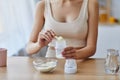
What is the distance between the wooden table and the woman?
240 millimetres

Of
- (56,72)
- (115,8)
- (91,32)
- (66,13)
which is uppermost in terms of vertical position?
(115,8)

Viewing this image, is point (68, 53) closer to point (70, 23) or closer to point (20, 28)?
point (70, 23)

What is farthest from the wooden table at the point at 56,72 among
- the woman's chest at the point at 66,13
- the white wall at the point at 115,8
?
the white wall at the point at 115,8

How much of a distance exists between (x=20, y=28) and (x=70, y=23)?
1.08 meters

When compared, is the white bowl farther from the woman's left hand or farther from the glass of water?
the glass of water

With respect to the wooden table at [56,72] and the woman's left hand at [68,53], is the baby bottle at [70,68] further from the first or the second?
the woman's left hand at [68,53]

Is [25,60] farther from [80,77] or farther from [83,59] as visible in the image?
[80,77]

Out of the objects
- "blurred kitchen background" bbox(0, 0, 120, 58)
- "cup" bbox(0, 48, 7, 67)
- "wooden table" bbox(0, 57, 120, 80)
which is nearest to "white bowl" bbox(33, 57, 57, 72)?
"wooden table" bbox(0, 57, 120, 80)

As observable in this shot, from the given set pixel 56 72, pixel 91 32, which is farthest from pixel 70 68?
pixel 91 32

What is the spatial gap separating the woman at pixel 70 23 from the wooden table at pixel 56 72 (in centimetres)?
24

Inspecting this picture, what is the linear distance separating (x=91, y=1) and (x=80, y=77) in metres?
0.82

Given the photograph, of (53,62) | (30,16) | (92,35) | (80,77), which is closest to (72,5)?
(92,35)

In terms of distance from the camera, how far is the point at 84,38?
2.17m

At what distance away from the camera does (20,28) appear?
3113mm
